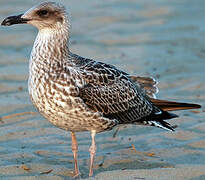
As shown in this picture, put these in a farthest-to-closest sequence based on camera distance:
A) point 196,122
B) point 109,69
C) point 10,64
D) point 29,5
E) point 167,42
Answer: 1. point 29,5
2. point 167,42
3. point 10,64
4. point 196,122
5. point 109,69

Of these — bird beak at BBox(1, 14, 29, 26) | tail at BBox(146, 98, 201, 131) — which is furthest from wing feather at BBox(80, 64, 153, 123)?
bird beak at BBox(1, 14, 29, 26)

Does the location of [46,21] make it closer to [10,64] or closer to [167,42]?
[10,64]

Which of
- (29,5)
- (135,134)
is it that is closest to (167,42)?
(29,5)

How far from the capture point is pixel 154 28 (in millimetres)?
13422

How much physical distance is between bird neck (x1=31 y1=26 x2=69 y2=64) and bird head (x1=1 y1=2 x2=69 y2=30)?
2.9 inches

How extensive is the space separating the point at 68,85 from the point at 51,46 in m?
0.62

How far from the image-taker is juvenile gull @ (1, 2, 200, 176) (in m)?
7.18

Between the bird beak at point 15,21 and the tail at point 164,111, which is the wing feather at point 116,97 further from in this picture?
the bird beak at point 15,21

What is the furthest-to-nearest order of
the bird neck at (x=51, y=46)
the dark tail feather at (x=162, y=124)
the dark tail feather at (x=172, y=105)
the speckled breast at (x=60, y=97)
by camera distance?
the dark tail feather at (x=172, y=105), the dark tail feather at (x=162, y=124), the bird neck at (x=51, y=46), the speckled breast at (x=60, y=97)

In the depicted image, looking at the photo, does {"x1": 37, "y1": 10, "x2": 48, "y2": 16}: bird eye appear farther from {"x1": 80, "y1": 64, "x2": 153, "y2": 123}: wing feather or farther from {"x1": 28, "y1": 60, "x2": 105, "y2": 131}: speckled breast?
{"x1": 80, "y1": 64, "x2": 153, "y2": 123}: wing feather

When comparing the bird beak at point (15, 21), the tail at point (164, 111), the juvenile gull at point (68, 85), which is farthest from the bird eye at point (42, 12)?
the tail at point (164, 111)

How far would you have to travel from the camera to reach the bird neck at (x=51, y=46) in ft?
24.5

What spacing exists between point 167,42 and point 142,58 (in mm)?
1089

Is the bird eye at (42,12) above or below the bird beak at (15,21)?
above
